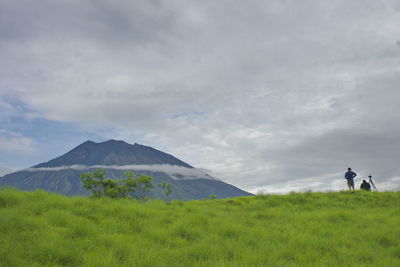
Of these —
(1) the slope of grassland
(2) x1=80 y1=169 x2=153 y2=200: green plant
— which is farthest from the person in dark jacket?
(2) x1=80 y1=169 x2=153 y2=200: green plant

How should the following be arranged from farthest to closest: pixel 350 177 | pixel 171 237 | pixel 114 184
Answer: pixel 114 184, pixel 350 177, pixel 171 237

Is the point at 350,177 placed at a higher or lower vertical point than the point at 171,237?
higher

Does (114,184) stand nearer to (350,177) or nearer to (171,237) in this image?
(350,177)

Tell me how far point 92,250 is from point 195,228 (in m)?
4.23

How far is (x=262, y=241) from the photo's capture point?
10.6m

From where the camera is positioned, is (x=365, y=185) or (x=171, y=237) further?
(x=365, y=185)

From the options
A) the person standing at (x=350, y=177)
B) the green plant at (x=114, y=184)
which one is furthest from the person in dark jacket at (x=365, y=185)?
the green plant at (x=114, y=184)

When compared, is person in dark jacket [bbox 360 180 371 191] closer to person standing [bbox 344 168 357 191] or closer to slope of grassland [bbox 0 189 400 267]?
person standing [bbox 344 168 357 191]

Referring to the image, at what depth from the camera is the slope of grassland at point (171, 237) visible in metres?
7.95

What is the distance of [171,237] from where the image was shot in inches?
413

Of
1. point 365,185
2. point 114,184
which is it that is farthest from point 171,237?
point 114,184

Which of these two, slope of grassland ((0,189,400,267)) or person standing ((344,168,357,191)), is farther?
person standing ((344,168,357,191))

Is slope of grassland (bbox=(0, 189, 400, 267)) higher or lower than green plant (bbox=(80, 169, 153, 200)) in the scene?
lower

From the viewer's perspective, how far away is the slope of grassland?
7.95m
